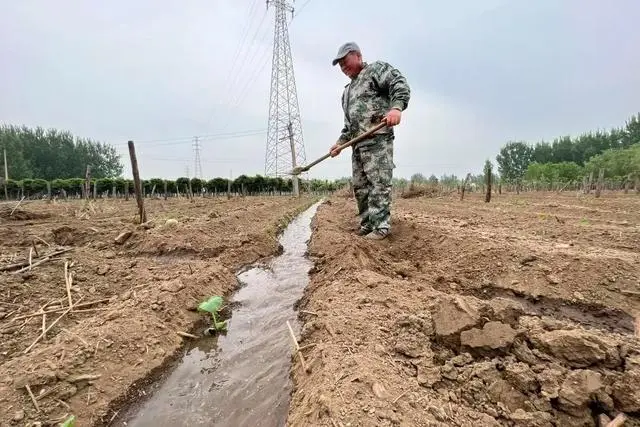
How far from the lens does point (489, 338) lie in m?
1.68

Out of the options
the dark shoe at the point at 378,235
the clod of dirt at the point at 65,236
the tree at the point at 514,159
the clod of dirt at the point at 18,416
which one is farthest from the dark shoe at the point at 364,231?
the tree at the point at 514,159

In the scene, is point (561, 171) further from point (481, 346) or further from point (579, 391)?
point (579, 391)

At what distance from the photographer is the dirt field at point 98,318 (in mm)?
2008

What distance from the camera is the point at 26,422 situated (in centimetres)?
181

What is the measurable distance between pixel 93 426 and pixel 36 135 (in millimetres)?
90681

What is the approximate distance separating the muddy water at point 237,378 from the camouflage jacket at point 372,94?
2695 mm

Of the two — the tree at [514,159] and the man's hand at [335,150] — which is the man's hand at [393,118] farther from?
the tree at [514,159]

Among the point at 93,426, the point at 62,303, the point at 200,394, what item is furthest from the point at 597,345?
the point at 62,303

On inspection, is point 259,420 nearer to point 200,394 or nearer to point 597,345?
point 200,394

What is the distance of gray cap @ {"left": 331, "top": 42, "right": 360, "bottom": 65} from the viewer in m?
4.76

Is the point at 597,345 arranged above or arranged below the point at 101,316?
above

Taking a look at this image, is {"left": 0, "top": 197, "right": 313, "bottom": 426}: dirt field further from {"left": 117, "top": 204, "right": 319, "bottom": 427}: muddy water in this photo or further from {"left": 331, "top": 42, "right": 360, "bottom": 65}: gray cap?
{"left": 331, "top": 42, "right": 360, "bottom": 65}: gray cap

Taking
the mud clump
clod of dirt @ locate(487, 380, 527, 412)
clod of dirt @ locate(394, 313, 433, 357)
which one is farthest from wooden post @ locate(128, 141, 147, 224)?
clod of dirt @ locate(487, 380, 527, 412)

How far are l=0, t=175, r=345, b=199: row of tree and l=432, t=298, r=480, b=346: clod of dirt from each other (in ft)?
119
